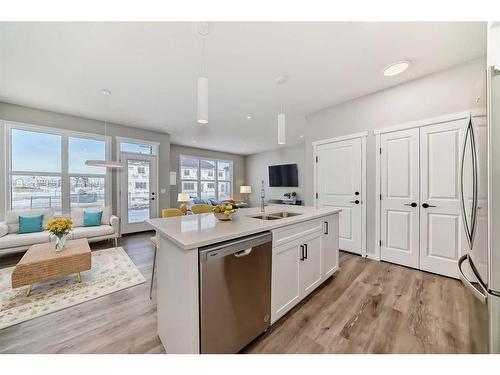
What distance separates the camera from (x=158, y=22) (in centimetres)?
173

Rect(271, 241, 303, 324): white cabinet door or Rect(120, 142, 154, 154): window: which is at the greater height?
Rect(120, 142, 154, 154): window

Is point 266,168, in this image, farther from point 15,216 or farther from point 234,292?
point 234,292

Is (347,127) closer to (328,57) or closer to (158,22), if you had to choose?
(328,57)

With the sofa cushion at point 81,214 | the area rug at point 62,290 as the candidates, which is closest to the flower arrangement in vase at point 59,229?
the area rug at point 62,290

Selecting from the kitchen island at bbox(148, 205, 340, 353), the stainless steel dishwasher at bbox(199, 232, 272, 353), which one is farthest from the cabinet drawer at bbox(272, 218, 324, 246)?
the stainless steel dishwasher at bbox(199, 232, 272, 353)

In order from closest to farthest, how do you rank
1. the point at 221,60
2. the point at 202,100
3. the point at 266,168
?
the point at 202,100
the point at 221,60
the point at 266,168

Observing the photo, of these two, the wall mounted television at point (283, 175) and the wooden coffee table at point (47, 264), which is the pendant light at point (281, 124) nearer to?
the wooden coffee table at point (47, 264)

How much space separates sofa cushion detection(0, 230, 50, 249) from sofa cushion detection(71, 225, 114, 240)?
345mm

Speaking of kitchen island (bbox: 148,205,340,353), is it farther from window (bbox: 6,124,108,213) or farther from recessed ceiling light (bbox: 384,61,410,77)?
window (bbox: 6,124,108,213)

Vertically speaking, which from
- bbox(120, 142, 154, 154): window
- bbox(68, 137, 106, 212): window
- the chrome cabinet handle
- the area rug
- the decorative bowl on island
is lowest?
the area rug

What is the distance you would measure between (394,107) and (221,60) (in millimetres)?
2597

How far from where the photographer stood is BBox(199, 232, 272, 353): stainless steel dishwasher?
1077mm

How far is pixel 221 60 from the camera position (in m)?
2.23

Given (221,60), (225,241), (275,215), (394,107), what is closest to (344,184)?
(394,107)
